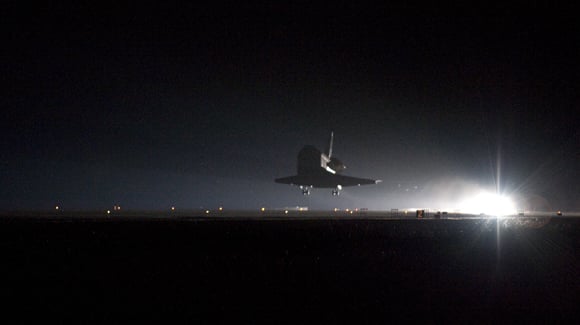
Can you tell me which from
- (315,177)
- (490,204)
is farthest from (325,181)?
(490,204)

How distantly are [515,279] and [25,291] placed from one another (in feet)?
51.4

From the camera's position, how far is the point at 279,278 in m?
15.2

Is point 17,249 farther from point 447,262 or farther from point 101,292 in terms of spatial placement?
point 447,262

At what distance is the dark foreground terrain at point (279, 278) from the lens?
10.8 m

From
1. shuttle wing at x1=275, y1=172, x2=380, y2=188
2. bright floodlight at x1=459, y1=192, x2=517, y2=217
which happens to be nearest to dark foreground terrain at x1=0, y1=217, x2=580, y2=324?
shuttle wing at x1=275, y1=172, x2=380, y2=188

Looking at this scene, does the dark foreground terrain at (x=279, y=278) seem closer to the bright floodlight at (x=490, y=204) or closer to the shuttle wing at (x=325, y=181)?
the shuttle wing at (x=325, y=181)

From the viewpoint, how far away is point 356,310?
1100cm

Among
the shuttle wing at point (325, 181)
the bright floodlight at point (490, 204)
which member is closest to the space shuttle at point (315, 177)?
the shuttle wing at point (325, 181)

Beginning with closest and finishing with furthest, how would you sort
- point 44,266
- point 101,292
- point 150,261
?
point 101,292, point 44,266, point 150,261

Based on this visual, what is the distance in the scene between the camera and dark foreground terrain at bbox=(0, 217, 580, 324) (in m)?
10.8

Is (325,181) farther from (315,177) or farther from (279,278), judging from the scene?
(279,278)

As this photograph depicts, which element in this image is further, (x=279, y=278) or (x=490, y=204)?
(x=490, y=204)

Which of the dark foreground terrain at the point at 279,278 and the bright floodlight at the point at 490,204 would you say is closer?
the dark foreground terrain at the point at 279,278

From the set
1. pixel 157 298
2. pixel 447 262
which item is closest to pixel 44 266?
pixel 157 298
